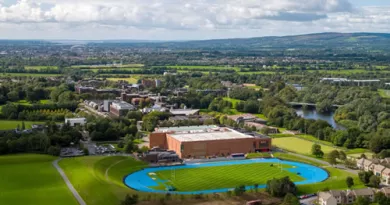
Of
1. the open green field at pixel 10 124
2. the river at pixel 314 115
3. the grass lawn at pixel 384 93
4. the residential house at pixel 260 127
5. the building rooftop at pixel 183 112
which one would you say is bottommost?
the river at pixel 314 115

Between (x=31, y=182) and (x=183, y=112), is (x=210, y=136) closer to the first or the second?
(x=31, y=182)

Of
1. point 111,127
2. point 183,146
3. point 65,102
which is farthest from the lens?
point 65,102

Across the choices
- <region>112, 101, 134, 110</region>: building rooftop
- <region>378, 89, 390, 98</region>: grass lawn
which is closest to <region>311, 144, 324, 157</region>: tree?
<region>112, 101, 134, 110</region>: building rooftop

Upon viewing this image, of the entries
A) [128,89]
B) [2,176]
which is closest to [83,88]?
[128,89]

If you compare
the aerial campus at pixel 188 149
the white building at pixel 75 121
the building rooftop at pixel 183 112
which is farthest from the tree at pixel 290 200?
the building rooftop at pixel 183 112

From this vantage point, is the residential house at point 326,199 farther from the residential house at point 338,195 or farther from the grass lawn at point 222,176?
the grass lawn at point 222,176

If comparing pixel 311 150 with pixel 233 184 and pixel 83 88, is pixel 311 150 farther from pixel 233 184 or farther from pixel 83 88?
pixel 83 88

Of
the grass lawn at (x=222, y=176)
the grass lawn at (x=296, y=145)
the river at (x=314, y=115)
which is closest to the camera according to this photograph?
the grass lawn at (x=222, y=176)
